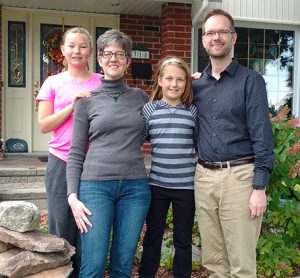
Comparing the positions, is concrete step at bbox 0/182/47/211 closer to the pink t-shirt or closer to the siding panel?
the pink t-shirt

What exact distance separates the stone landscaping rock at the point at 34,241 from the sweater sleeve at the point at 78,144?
0.43 m

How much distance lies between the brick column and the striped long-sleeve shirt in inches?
156

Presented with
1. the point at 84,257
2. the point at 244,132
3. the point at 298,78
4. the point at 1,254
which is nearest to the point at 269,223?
the point at 244,132

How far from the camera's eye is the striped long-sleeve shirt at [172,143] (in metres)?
2.56

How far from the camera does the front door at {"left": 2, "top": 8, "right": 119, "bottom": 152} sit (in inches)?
274

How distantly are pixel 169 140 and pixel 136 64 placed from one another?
4.46 meters

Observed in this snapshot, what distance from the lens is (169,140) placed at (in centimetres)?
256

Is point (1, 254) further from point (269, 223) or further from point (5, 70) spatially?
point (5, 70)

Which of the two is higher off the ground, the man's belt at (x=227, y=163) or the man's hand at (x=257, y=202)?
the man's belt at (x=227, y=163)

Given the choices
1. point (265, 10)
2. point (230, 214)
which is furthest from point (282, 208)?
point (265, 10)

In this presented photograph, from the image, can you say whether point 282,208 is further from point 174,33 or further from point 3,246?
point 174,33

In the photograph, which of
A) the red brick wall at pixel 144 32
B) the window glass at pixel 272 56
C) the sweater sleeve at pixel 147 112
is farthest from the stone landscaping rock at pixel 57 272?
the window glass at pixel 272 56

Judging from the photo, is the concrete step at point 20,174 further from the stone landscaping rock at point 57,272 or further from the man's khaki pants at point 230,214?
the man's khaki pants at point 230,214

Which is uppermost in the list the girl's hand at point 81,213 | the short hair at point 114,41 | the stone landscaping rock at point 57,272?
the short hair at point 114,41
